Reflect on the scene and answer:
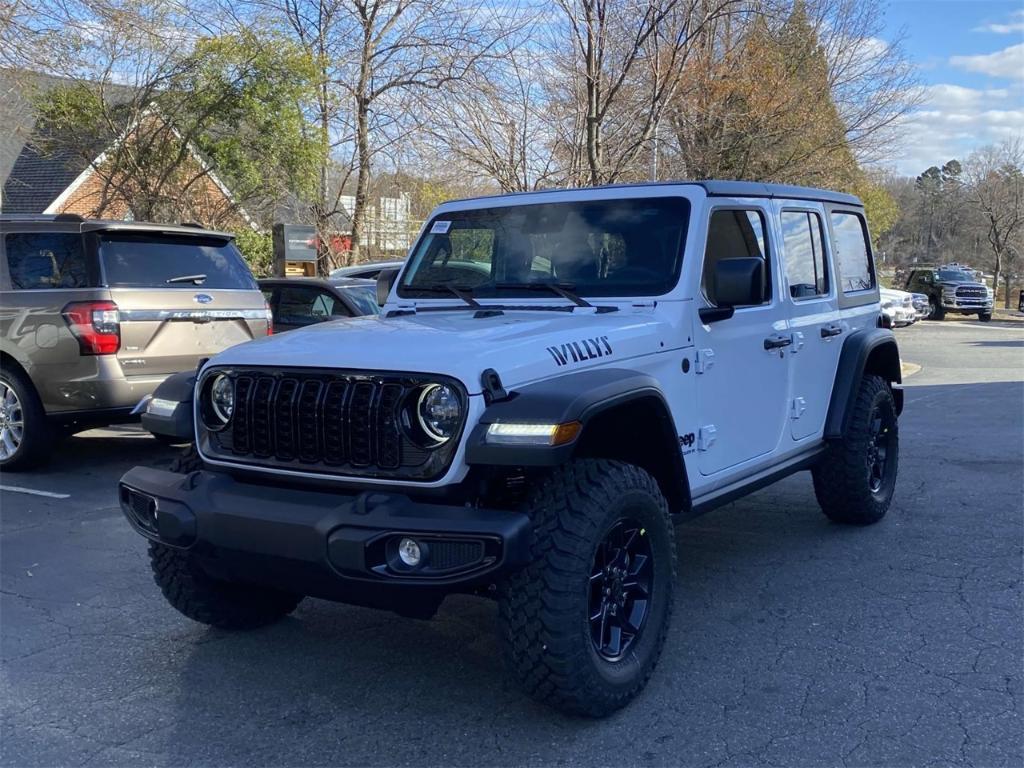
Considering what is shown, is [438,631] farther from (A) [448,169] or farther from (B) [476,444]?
(A) [448,169]

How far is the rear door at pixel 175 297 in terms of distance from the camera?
7.01 m

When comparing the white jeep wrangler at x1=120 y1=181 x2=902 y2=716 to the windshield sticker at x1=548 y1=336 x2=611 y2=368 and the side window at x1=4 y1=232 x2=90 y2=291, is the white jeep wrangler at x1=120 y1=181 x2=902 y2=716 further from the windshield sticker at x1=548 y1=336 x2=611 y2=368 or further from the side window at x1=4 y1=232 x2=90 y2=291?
the side window at x1=4 y1=232 x2=90 y2=291

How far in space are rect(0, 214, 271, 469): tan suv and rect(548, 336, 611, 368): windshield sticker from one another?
441 cm

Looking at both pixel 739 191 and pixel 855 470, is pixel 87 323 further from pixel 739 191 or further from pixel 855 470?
pixel 855 470

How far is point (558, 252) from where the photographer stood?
181 inches

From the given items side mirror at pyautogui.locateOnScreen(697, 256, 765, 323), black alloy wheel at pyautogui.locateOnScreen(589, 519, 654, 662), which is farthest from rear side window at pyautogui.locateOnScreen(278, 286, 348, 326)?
black alloy wheel at pyautogui.locateOnScreen(589, 519, 654, 662)

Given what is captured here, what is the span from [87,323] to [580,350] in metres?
4.59

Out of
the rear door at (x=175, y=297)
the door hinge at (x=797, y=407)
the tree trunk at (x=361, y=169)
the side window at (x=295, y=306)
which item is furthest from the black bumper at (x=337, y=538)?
the tree trunk at (x=361, y=169)

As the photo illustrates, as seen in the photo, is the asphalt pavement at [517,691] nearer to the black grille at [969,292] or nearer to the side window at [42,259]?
the side window at [42,259]

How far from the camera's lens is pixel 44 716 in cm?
352

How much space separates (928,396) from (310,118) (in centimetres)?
990

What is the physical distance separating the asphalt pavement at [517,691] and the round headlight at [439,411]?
108 cm

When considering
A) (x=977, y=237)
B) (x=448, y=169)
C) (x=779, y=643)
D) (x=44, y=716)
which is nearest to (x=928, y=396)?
(x=448, y=169)

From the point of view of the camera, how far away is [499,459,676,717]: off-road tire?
3.15 meters
